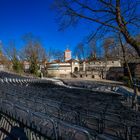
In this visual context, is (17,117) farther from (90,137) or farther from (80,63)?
(80,63)

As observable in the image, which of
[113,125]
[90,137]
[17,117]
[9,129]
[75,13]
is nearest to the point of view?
[90,137]

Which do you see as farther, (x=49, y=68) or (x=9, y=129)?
(x=49, y=68)

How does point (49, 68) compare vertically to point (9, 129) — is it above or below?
above

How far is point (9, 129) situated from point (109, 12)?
9.26 m

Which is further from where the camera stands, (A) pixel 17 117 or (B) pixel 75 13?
(B) pixel 75 13

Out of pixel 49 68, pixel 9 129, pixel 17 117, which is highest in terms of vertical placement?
pixel 49 68

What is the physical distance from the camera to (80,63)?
5519cm

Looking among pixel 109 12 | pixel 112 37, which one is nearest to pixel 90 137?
pixel 109 12

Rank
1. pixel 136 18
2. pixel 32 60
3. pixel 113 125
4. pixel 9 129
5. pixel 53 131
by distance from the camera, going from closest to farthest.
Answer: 1. pixel 53 131
2. pixel 113 125
3. pixel 9 129
4. pixel 136 18
5. pixel 32 60

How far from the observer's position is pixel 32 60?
43.8 metres

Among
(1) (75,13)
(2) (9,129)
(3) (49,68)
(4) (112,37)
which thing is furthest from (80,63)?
(2) (9,129)

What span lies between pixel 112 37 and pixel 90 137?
14711mm

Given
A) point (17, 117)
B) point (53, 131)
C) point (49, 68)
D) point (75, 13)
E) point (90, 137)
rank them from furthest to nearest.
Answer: point (49, 68), point (75, 13), point (17, 117), point (53, 131), point (90, 137)

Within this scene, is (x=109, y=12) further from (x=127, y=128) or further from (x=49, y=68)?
(x=49, y=68)
